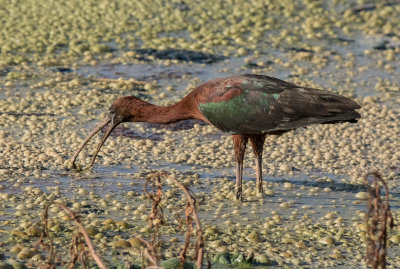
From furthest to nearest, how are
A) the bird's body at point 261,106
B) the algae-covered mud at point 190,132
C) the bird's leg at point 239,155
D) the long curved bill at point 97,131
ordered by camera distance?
the long curved bill at point 97,131 < the bird's leg at point 239,155 < the bird's body at point 261,106 < the algae-covered mud at point 190,132

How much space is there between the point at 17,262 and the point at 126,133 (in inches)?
116

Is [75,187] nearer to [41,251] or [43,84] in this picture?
[41,251]

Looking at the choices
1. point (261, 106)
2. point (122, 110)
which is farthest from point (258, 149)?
point (122, 110)

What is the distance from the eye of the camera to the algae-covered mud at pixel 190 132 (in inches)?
233

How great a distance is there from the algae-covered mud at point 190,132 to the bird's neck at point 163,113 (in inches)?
23.5

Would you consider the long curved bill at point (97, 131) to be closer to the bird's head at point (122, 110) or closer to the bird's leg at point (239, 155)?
the bird's head at point (122, 110)

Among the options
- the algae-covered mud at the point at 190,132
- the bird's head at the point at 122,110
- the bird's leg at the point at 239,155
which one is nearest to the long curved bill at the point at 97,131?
the bird's head at the point at 122,110

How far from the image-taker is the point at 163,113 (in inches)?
267

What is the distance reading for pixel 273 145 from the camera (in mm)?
7918

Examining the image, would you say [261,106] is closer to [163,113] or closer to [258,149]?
[258,149]

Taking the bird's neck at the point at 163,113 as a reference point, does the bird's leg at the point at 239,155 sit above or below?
below

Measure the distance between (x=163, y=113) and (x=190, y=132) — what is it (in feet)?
4.51

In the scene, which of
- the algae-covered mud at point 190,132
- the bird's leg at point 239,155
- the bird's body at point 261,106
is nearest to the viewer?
the algae-covered mud at point 190,132

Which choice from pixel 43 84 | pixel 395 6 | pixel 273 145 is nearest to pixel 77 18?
pixel 43 84
